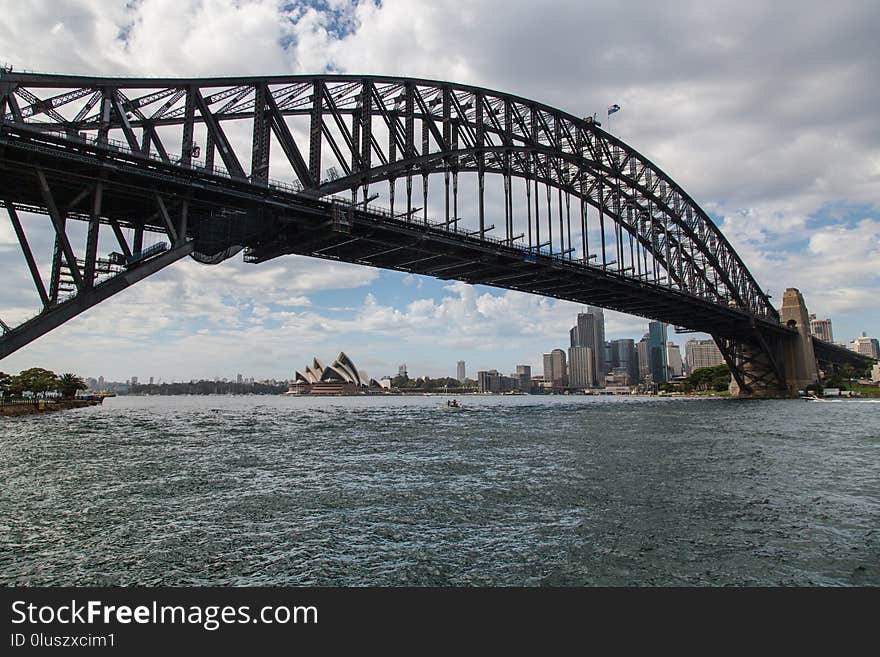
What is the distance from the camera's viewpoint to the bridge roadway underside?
1395 inches

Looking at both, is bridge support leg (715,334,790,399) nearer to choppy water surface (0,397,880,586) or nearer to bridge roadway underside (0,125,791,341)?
bridge roadway underside (0,125,791,341)

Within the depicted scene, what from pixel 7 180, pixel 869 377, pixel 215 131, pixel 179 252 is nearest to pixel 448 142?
pixel 215 131

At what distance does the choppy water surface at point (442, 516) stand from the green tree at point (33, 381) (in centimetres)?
6330

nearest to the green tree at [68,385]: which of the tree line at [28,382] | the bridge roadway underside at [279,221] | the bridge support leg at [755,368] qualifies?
the tree line at [28,382]

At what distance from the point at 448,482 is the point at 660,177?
295ft

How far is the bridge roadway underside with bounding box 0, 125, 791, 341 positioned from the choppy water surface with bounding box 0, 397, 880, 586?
1705cm

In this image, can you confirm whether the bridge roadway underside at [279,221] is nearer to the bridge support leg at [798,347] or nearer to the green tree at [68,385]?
the bridge support leg at [798,347]

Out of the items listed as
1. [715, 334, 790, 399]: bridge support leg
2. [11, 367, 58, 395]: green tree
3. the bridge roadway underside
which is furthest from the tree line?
[715, 334, 790, 399]: bridge support leg

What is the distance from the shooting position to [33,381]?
8375 cm

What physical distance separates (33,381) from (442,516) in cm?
9060

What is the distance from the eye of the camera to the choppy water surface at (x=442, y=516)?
1081 centimetres

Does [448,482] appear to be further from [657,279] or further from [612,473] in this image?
[657,279]

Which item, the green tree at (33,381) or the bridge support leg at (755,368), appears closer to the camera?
the green tree at (33,381)

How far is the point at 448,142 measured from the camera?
6456cm
